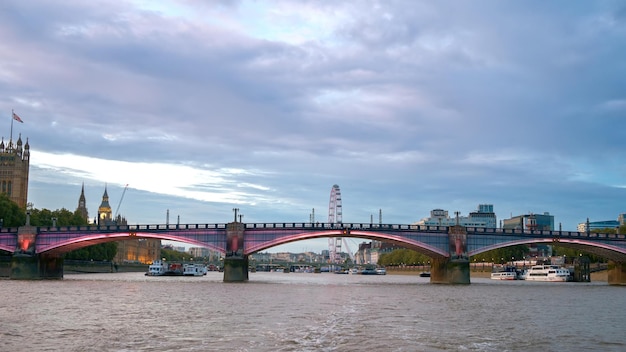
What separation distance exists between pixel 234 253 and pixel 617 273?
6584 cm

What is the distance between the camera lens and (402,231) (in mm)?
109500

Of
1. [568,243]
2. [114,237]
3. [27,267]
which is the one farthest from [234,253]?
[568,243]

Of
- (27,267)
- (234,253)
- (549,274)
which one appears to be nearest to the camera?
(234,253)

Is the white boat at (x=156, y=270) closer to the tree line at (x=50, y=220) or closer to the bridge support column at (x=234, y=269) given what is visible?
the tree line at (x=50, y=220)

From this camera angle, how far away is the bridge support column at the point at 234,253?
354 feet

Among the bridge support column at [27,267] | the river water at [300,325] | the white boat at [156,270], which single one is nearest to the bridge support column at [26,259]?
the bridge support column at [27,267]

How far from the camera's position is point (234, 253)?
353 feet

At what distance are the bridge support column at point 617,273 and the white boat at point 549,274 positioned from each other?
53.8 ft

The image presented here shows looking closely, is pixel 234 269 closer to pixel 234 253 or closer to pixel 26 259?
pixel 234 253

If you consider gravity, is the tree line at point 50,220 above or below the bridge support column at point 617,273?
above

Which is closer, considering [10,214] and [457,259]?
[457,259]

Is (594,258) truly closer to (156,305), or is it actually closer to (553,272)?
(553,272)

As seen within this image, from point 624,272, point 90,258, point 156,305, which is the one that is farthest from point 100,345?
point 90,258

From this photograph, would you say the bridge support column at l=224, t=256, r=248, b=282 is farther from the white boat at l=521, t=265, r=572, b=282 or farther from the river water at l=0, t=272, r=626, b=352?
the white boat at l=521, t=265, r=572, b=282
